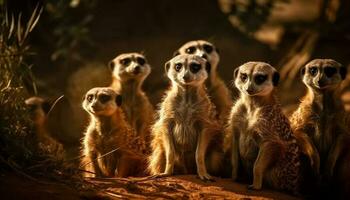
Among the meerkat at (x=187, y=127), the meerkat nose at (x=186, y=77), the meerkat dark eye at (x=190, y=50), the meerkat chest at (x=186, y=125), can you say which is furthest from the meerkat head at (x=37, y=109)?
the meerkat nose at (x=186, y=77)

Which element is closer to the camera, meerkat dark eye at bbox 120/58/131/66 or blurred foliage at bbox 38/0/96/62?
meerkat dark eye at bbox 120/58/131/66

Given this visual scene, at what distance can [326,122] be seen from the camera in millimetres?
5117

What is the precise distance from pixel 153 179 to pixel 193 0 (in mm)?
4954

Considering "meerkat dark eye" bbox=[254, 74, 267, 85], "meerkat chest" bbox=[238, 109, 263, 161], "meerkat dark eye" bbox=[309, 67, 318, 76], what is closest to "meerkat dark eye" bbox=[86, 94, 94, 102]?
"meerkat chest" bbox=[238, 109, 263, 161]

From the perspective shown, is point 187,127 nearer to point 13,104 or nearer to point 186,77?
point 186,77

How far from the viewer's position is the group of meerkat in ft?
15.8

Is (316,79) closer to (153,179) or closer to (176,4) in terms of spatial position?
(153,179)

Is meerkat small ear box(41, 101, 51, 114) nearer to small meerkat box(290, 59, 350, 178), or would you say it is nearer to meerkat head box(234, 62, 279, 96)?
meerkat head box(234, 62, 279, 96)

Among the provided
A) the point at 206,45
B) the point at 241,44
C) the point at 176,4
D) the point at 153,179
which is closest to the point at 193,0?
the point at 176,4

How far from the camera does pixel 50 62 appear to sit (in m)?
8.94

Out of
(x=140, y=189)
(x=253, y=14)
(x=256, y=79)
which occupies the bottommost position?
(x=140, y=189)

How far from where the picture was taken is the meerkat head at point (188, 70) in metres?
5.05

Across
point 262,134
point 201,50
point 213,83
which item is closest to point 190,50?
point 201,50

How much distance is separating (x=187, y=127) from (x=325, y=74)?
3.70ft
